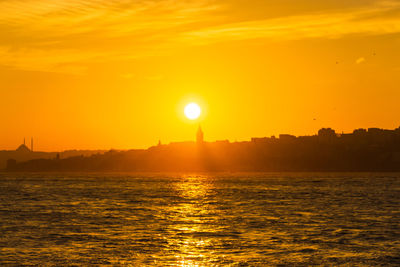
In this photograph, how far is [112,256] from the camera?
38.4 metres

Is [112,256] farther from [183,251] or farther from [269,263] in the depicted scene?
[269,263]

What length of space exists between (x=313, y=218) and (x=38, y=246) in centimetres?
3536

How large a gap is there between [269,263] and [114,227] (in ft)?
77.6

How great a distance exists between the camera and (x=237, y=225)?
5841 cm

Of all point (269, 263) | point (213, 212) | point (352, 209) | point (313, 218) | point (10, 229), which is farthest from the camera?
point (352, 209)

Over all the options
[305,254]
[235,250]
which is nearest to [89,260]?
[235,250]

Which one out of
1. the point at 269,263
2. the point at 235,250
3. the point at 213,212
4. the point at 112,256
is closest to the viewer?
the point at 269,263

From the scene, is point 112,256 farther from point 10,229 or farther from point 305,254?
point 10,229

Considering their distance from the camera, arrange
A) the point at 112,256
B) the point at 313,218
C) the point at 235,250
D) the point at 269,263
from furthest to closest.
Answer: the point at 313,218, the point at 235,250, the point at 112,256, the point at 269,263

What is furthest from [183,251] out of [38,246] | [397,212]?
[397,212]

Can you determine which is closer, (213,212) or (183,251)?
(183,251)

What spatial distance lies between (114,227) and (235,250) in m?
18.5

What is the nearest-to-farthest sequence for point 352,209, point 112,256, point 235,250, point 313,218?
point 112,256
point 235,250
point 313,218
point 352,209

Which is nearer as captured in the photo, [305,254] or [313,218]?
[305,254]
